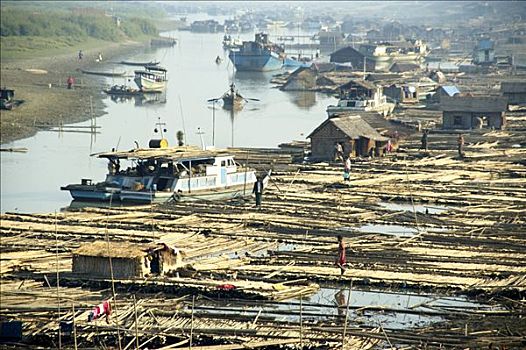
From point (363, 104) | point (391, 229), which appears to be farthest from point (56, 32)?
point (391, 229)

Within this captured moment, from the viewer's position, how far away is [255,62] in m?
62.5

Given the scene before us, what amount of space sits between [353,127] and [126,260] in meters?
12.8

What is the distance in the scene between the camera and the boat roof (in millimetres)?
22922

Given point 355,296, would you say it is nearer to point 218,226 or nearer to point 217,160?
point 218,226

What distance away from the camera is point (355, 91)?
37.8 metres

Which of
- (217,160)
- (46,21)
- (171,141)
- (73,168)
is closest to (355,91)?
(171,141)

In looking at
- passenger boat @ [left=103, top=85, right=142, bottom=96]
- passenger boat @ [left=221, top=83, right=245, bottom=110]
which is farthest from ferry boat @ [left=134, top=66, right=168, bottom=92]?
passenger boat @ [left=221, top=83, right=245, bottom=110]

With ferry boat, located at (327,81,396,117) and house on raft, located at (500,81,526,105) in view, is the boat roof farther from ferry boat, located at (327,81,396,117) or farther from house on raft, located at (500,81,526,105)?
house on raft, located at (500,81,526,105)

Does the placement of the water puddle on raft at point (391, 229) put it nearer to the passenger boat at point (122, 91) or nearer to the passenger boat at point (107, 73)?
the passenger boat at point (122, 91)

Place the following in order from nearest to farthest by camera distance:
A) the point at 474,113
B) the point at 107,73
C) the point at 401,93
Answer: the point at 474,113 < the point at 401,93 < the point at 107,73

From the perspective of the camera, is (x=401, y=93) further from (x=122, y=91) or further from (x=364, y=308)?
(x=364, y=308)

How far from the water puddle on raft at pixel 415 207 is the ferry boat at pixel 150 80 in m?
26.9

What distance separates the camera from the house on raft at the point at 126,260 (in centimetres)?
1606

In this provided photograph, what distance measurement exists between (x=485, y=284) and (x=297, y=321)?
2656mm
